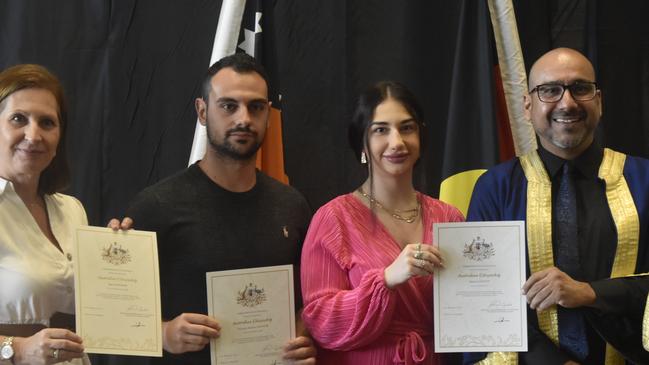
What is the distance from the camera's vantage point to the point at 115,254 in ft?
7.72

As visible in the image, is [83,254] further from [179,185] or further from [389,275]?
[389,275]

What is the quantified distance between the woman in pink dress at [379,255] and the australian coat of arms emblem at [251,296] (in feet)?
0.49

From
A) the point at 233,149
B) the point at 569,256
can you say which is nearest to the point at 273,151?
the point at 233,149

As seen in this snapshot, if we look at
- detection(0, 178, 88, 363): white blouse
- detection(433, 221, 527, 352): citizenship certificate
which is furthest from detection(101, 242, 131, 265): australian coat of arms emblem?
detection(433, 221, 527, 352): citizenship certificate

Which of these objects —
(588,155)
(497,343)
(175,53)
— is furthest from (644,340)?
(175,53)

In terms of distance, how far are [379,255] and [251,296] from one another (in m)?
0.41

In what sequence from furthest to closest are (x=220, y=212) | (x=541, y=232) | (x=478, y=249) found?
1. (x=220, y=212)
2. (x=541, y=232)
3. (x=478, y=249)

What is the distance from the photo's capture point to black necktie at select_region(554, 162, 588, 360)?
2385 mm

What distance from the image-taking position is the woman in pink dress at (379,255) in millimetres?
2383

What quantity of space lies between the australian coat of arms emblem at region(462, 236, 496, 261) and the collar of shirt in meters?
0.37

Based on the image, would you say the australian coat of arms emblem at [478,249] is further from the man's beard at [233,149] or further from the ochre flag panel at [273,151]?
the ochre flag panel at [273,151]

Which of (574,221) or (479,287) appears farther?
(574,221)

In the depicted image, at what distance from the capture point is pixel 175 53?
12.1ft

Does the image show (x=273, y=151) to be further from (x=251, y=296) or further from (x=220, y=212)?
(x=251, y=296)
